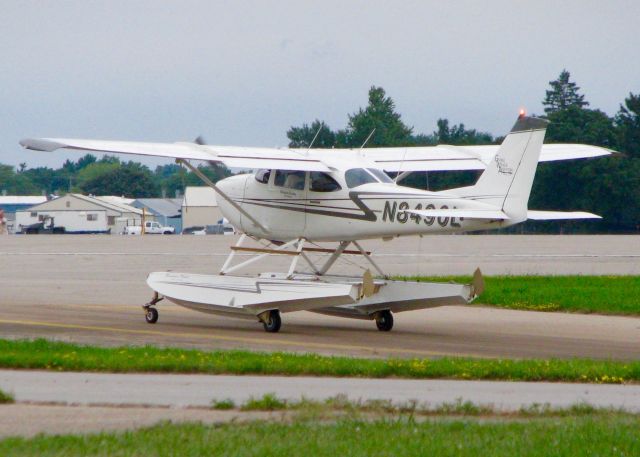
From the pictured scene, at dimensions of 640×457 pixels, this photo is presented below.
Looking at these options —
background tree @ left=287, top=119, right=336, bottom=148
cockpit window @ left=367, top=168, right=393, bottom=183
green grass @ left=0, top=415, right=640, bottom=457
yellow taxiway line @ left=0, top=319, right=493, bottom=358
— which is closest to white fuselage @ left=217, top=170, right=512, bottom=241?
cockpit window @ left=367, top=168, right=393, bottom=183

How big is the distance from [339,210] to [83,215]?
83731 mm

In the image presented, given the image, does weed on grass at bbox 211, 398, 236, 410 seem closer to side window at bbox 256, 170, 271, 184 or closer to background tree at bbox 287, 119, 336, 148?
side window at bbox 256, 170, 271, 184

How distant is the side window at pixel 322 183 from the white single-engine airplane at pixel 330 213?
0.06 ft

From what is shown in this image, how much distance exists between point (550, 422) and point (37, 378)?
5456mm

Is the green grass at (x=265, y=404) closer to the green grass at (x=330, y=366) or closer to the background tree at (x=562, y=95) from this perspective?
the green grass at (x=330, y=366)

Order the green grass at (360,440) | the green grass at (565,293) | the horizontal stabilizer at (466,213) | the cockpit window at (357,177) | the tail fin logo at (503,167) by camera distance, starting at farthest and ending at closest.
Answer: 1. the green grass at (565,293)
2. the cockpit window at (357,177)
3. the tail fin logo at (503,167)
4. the horizontal stabilizer at (466,213)
5. the green grass at (360,440)

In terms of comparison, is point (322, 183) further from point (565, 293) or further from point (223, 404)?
point (223, 404)

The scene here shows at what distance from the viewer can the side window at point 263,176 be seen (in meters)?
20.7

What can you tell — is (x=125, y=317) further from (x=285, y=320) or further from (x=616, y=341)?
(x=616, y=341)

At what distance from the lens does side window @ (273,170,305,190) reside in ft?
66.2

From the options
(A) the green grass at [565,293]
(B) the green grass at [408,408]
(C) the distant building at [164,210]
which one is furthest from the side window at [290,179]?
(C) the distant building at [164,210]

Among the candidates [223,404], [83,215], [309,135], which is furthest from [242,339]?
[83,215]

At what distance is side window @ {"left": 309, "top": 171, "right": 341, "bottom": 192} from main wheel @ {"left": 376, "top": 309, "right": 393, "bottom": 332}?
228 cm

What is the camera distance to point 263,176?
2075cm
